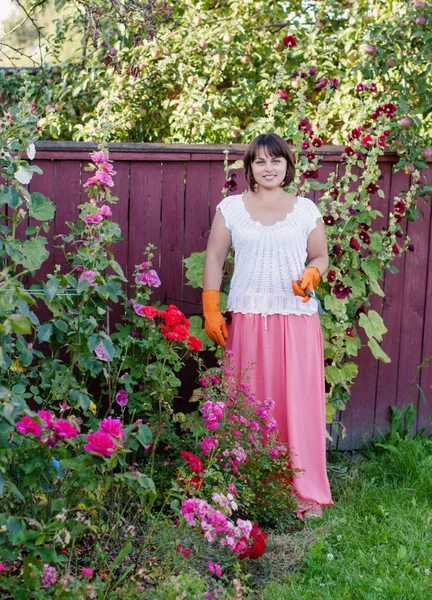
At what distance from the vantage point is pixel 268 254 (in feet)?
10.1

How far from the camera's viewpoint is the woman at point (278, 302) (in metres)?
3.07

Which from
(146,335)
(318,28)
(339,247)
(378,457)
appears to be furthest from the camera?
(318,28)

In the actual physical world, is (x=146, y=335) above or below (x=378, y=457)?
above

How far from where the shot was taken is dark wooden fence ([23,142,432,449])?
11.7 feet

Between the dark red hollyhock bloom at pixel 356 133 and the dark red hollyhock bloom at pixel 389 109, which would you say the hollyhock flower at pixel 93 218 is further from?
the dark red hollyhock bloom at pixel 389 109

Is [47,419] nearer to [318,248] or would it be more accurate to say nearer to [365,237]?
[318,248]

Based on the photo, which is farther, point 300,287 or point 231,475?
point 300,287

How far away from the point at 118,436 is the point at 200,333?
1.60 m

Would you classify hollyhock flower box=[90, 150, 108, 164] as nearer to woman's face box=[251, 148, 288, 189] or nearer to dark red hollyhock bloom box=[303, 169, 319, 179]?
woman's face box=[251, 148, 288, 189]

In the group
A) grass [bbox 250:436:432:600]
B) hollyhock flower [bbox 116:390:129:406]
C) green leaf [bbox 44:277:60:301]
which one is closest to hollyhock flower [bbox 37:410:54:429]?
green leaf [bbox 44:277:60:301]

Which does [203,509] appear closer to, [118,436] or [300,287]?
[118,436]

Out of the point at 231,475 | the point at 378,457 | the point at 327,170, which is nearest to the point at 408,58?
the point at 327,170

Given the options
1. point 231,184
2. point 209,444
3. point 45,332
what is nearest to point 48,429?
point 45,332

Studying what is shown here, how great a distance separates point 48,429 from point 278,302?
4.67ft
